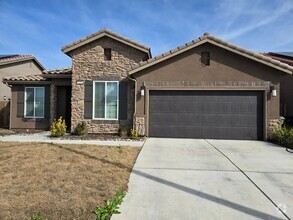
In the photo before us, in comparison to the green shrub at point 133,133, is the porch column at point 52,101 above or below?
above

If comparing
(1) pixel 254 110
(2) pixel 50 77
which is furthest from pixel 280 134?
(2) pixel 50 77

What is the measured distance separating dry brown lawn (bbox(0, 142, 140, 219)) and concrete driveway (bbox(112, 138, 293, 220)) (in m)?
0.46

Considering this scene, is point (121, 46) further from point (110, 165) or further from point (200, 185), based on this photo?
point (200, 185)

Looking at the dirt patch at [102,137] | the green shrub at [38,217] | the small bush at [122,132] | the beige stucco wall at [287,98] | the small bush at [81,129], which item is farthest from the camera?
the beige stucco wall at [287,98]

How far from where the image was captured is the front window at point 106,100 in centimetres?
1234

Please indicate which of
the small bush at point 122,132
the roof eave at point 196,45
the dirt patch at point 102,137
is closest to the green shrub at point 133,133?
the dirt patch at point 102,137

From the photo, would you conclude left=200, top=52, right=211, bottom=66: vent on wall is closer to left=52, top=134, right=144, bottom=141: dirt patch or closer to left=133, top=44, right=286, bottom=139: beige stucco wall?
left=133, top=44, right=286, bottom=139: beige stucco wall

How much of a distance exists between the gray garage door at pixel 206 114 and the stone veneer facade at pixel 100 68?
5.20 feet

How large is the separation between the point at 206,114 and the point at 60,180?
8.18m

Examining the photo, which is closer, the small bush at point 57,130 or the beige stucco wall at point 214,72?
the beige stucco wall at point 214,72

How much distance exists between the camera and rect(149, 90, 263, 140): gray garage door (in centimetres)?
1127

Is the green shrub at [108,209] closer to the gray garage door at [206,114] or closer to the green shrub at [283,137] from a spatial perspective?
the gray garage door at [206,114]

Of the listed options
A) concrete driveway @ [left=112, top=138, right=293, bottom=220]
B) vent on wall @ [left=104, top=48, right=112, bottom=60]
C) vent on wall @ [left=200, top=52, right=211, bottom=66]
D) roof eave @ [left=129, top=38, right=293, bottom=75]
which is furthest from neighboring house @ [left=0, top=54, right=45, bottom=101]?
concrete driveway @ [left=112, top=138, right=293, bottom=220]

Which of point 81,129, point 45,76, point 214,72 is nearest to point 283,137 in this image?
point 214,72
